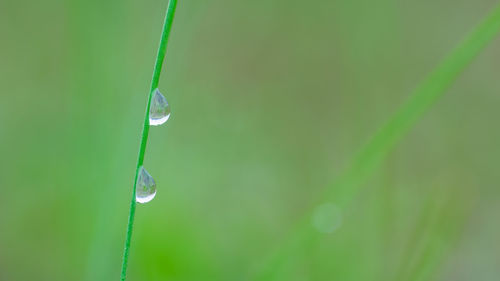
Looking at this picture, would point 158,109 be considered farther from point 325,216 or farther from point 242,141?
point 242,141

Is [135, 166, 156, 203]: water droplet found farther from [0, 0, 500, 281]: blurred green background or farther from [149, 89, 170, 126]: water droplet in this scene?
[0, 0, 500, 281]: blurred green background

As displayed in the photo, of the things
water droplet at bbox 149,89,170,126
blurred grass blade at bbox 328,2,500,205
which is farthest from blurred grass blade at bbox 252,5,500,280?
water droplet at bbox 149,89,170,126

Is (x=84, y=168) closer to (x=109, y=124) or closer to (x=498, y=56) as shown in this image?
(x=109, y=124)

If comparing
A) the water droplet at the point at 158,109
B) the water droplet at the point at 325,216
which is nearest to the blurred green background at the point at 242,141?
the water droplet at the point at 325,216

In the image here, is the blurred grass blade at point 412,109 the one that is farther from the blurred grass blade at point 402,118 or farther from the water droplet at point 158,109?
the water droplet at point 158,109

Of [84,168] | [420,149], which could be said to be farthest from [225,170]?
[420,149]

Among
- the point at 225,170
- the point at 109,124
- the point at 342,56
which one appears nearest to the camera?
Result: the point at 109,124
